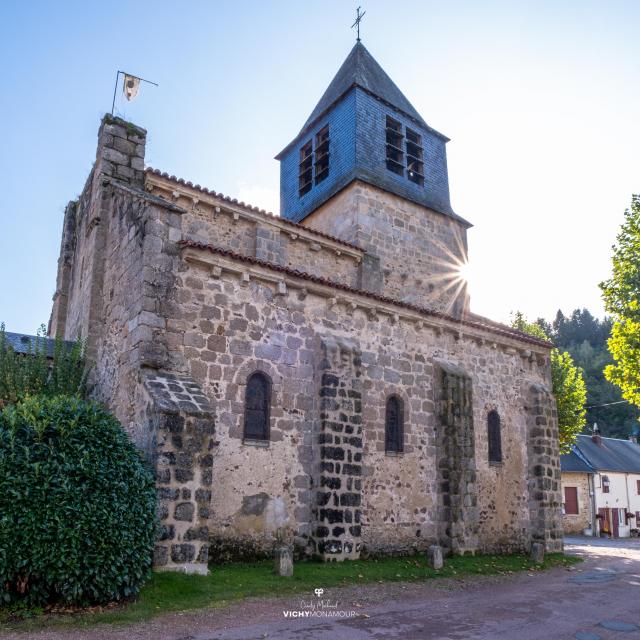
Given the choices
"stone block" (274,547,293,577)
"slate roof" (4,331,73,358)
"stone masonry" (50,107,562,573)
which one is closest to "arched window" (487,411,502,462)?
"stone masonry" (50,107,562,573)

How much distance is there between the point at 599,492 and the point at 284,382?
30.6 meters

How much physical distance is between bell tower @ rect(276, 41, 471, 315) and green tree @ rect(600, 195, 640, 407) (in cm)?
485

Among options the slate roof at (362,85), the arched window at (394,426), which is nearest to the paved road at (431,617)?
the arched window at (394,426)

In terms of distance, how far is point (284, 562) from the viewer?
9.04m

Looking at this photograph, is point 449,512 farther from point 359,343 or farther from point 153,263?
point 153,263

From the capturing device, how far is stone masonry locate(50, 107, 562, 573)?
32.0ft

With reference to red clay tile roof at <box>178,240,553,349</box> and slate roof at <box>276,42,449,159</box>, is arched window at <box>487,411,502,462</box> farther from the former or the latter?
slate roof at <box>276,42,449,159</box>

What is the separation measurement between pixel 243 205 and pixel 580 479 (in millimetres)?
28954

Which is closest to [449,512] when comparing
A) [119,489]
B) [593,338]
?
[119,489]

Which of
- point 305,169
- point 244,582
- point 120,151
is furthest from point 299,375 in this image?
point 305,169

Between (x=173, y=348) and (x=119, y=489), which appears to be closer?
(x=119, y=489)

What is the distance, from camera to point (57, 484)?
6.71 meters

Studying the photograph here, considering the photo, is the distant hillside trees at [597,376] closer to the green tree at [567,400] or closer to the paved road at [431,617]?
the green tree at [567,400]

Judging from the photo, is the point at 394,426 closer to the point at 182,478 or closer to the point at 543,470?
the point at 543,470
